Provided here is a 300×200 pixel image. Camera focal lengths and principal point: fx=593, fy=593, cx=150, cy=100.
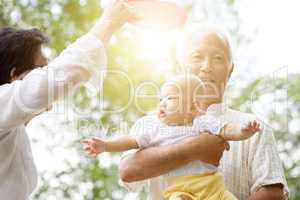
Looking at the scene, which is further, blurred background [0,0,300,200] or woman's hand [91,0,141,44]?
blurred background [0,0,300,200]

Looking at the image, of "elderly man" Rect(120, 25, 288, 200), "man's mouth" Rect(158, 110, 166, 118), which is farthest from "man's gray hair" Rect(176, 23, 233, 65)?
"man's mouth" Rect(158, 110, 166, 118)

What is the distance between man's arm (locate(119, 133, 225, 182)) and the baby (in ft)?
0.04

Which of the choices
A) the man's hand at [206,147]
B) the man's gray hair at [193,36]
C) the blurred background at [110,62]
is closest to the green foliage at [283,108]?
the blurred background at [110,62]

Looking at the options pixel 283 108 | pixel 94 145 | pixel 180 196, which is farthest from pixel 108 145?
pixel 283 108

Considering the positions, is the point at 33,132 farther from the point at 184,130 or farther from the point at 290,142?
the point at 184,130

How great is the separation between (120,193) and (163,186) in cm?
165

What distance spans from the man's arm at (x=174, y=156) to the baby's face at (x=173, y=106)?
0.03m

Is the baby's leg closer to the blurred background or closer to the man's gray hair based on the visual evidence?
the man's gray hair

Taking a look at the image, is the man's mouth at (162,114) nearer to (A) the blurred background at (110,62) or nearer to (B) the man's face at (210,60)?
(B) the man's face at (210,60)

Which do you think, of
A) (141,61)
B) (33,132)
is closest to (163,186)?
(141,61)

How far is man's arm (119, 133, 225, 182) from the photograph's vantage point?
0.80 meters

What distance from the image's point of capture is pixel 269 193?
83 centimetres

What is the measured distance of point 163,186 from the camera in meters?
0.84

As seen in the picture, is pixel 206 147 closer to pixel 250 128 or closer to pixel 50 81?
pixel 250 128
